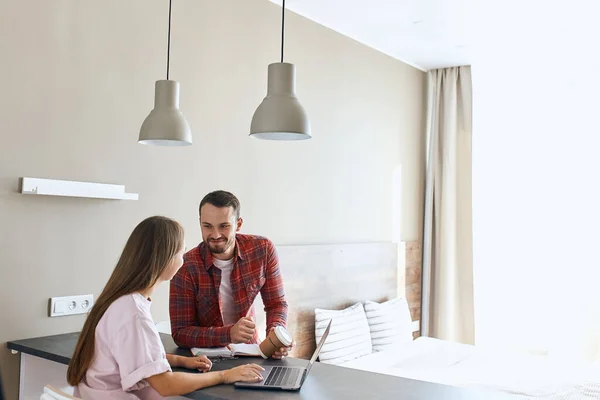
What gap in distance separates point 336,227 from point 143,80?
1737 millimetres

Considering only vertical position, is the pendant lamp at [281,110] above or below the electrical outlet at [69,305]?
above

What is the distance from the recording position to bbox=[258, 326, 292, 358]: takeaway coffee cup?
2049 mm

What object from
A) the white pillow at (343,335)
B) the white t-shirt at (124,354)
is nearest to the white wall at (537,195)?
the white pillow at (343,335)

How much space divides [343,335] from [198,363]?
1.95 metres

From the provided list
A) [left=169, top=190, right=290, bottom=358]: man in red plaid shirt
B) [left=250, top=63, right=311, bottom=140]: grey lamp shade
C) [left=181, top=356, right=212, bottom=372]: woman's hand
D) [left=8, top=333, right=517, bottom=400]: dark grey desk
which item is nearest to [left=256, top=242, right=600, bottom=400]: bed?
[left=169, top=190, right=290, bottom=358]: man in red plaid shirt

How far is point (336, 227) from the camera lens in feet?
13.4

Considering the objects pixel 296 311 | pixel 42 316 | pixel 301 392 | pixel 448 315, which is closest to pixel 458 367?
pixel 296 311

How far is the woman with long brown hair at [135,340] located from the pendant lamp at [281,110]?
0.48m

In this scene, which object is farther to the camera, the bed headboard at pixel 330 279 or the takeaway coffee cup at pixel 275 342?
the bed headboard at pixel 330 279

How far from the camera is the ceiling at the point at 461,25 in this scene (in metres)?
3.62

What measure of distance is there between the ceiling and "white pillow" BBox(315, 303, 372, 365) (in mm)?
1873

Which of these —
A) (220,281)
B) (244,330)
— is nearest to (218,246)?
(220,281)

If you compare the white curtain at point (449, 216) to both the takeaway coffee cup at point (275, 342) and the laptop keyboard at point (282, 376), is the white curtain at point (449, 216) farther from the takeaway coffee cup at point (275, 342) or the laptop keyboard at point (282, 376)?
the laptop keyboard at point (282, 376)

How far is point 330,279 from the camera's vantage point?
3916 mm
